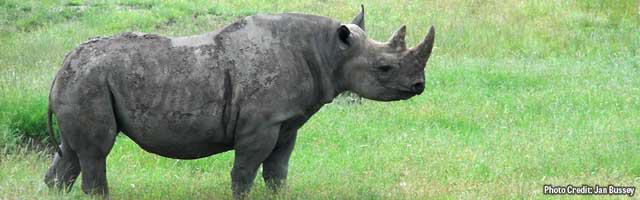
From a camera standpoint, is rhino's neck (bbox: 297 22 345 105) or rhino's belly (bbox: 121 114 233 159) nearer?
rhino's belly (bbox: 121 114 233 159)

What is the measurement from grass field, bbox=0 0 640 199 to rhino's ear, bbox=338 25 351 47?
1.43 m

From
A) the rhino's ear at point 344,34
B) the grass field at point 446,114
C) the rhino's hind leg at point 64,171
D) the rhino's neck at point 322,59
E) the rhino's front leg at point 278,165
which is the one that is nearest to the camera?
the rhino's ear at point 344,34

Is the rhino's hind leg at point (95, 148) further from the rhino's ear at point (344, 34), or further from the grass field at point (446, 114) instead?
the rhino's ear at point (344, 34)

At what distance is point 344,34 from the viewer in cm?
846

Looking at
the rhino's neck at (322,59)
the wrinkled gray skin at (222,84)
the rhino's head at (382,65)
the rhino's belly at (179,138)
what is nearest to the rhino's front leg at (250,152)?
the wrinkled gray skin at (222,84)

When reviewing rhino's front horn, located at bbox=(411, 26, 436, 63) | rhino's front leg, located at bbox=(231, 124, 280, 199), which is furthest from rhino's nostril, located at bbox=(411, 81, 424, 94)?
rhino's front leg, located at bbox=(231, 124, 280, 199)

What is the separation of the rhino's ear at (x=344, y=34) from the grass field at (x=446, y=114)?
56.4 inches

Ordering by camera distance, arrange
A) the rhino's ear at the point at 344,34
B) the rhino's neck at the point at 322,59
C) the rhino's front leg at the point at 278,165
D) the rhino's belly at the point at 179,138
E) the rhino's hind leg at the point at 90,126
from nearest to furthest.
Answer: the rhino's hind leg at the point at 90,126 → the rhino's belly at the point at 179,138 → the rhino's ear at the point at 344,34 → the rhino's neck at the point at 322,59 → the rhino's front leg at the point at 278,165

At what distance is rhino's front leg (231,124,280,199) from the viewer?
8336 millimetres

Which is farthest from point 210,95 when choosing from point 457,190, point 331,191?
point 457,190

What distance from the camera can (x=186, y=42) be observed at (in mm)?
8516

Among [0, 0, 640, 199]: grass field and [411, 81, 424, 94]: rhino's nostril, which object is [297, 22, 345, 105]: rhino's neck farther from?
[0, 0, 640, 199]: grass field

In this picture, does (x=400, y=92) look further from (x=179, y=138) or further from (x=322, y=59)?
(x=179, y=138)

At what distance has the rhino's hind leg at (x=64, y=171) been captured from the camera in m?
8.87
